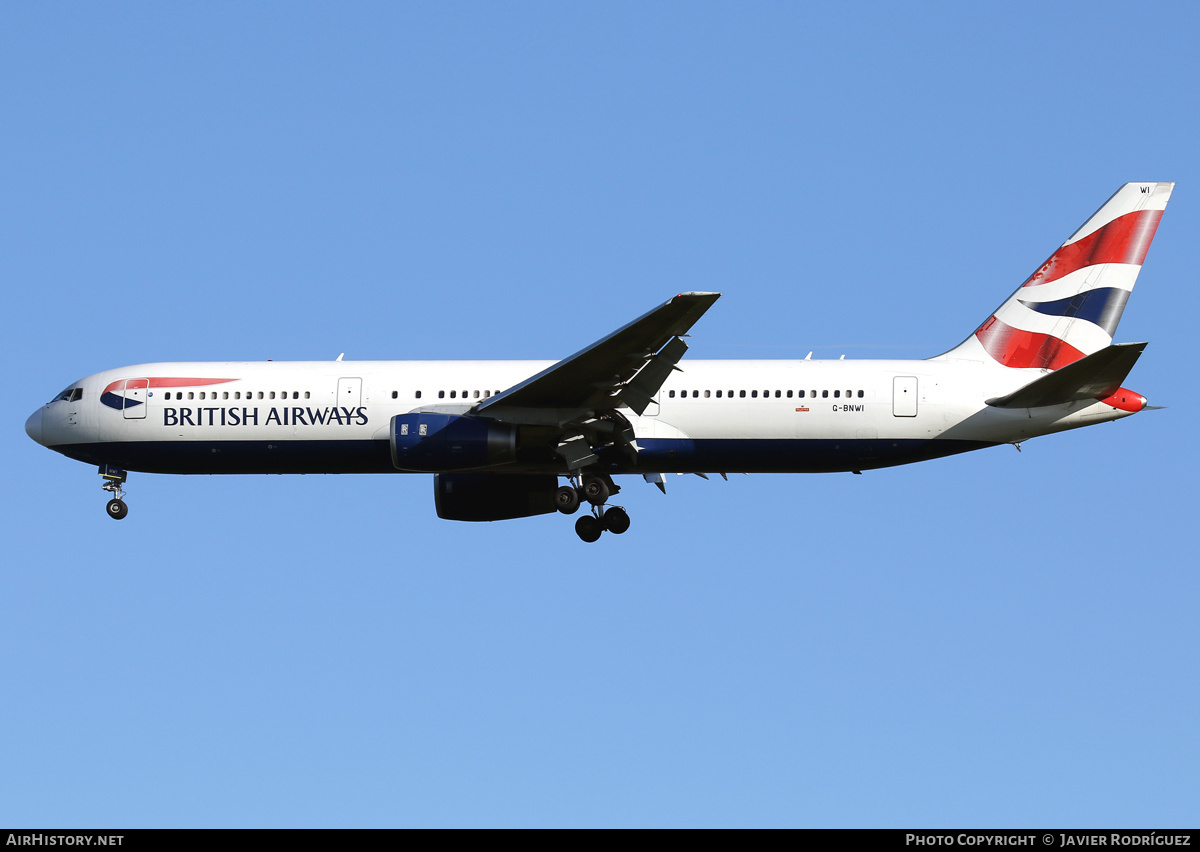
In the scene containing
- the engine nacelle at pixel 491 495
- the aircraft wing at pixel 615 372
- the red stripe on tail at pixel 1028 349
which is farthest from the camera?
the engine nacelle at pixel 491 495

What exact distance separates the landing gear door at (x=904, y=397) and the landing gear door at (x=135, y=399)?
1560cm

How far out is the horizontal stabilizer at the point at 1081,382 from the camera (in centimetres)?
2491

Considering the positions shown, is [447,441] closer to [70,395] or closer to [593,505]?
[593,505]

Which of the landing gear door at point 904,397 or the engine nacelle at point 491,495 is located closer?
the landing gear door at point 904,397

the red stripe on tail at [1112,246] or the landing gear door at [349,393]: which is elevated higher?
the red stripe on tail at [1112,246]

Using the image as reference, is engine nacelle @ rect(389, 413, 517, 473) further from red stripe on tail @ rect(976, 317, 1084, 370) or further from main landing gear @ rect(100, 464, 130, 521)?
red stripe on tail @ rect(976, 317, 1084, 370)

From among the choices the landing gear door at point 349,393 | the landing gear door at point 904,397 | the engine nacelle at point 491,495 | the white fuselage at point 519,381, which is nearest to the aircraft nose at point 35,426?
the white fuselage at point 519,381

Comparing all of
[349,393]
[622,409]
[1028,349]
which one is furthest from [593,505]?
[1028,349]

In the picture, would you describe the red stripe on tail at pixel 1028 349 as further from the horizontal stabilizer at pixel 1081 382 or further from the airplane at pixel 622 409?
the horizontal stabilizer at pixel 1081 382

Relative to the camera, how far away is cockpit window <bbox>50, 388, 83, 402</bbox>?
99.7 feet

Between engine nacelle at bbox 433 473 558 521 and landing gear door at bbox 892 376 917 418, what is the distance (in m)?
7.38

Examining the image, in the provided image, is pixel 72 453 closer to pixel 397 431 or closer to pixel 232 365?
pixel 232 365

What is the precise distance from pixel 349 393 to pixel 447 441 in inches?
126

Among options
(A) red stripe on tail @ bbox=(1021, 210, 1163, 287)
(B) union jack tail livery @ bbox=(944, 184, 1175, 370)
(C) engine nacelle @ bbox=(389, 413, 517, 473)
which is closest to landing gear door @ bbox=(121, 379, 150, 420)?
(C) engine nacelle @ bbox=(389, 413, 517, 473)
